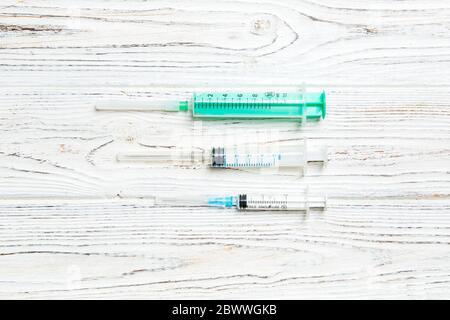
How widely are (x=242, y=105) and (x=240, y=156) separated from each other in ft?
0.34

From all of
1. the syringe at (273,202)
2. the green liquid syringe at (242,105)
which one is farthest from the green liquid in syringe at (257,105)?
the syringe at (273,202)

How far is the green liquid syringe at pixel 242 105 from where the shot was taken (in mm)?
1190

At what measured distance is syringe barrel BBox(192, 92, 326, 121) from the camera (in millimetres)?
1189

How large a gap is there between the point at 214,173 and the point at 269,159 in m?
0.12

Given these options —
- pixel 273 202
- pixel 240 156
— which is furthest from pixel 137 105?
pixel 273 202

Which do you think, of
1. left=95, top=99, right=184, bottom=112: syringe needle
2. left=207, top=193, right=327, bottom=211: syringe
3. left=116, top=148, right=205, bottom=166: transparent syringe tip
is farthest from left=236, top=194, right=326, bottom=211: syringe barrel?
left=95, top=99, right=184, bottom=112: syringe needle

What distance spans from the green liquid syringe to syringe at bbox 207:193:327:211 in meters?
0.16

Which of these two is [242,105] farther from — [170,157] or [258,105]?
[170,157]

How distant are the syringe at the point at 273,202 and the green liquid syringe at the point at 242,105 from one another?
0.16m

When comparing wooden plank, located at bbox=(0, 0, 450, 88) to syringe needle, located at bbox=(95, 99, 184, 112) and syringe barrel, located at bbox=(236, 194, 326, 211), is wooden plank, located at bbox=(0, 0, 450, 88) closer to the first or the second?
syringe needle, located at bbox=(95, 99, 184, 112)

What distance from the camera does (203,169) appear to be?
120cm

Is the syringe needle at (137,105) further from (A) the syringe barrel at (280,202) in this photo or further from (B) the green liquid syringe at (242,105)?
(A) the syringe barrel at (280,202)
